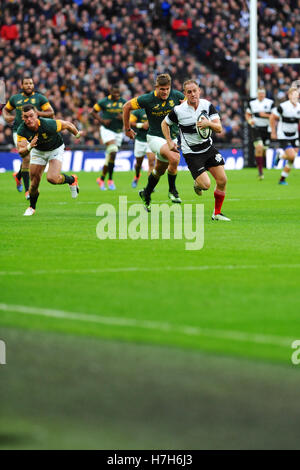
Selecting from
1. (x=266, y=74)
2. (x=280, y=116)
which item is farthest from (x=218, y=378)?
(x=266, y=74)

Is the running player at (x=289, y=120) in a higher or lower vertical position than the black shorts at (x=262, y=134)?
lower

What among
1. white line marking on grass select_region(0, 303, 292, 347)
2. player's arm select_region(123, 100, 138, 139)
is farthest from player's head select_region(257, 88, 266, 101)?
white line marking on grass select_region(0, 303, 292, 347)

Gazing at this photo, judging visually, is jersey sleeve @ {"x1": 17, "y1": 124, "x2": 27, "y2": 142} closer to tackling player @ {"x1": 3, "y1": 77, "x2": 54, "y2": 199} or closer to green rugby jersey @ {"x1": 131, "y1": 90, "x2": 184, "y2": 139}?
green rugby jersey @ {"x1": 131, "y1": 90, "x2": 184, "y2": 139}

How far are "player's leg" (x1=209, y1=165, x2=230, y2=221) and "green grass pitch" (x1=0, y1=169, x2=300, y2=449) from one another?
2.44m

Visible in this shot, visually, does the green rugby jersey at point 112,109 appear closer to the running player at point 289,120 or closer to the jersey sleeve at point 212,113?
the running player at point 289,120

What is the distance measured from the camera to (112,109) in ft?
87.3

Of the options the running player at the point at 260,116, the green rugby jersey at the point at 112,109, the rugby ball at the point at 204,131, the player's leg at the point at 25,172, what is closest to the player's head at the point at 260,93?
the running player at the point at 260,116

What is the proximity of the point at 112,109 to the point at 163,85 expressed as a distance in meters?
8.60

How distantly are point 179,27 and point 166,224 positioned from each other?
2656 cm

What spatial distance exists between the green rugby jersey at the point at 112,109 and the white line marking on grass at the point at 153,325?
18.4 m

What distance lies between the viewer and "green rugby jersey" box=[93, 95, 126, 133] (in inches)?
1041

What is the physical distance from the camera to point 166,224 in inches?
614

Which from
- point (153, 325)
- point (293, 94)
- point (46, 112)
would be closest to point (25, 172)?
point (46, 112)

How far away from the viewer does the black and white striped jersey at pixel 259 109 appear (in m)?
30.8
